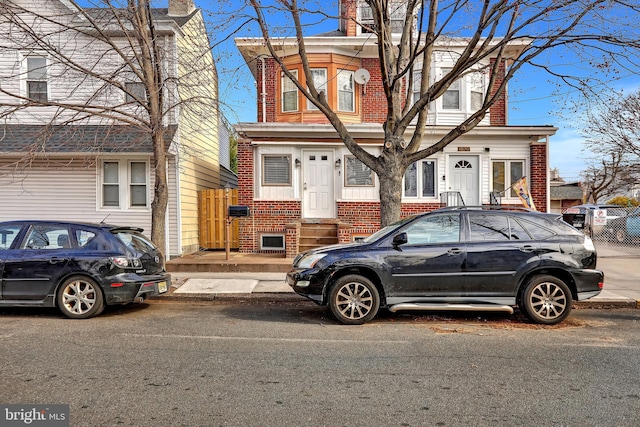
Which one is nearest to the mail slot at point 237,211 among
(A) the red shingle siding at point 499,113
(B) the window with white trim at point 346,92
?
(B) the window with white trim at point 346,92

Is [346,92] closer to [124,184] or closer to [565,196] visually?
[124,184]

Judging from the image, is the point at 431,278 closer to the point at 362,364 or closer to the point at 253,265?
the point at 362,364

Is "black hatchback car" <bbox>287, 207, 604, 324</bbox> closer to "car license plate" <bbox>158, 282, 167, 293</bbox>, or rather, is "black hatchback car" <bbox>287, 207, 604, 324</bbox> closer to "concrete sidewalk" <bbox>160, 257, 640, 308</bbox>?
"concrete sidewalk" <bbox>160, 257, 640, 308</bbox>

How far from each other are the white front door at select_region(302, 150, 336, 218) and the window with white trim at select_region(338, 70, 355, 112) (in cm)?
210

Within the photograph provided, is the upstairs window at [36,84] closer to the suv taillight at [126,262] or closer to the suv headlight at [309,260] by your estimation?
the suv taillight at [126,262]

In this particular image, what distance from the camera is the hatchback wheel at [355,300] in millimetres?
6242

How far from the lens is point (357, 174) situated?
43.9 feet

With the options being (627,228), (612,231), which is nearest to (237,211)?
(612,231)

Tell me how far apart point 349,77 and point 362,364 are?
11.8 metres

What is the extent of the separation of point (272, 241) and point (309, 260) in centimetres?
668

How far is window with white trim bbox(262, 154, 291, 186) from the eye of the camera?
13.2 metres

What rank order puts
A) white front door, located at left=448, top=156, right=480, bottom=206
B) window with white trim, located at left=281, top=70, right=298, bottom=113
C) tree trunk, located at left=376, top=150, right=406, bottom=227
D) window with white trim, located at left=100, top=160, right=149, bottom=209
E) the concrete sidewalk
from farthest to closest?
window with white trim, located at left=281, top=70, right=298, bottom=113, white front door, located at left=448, top=156, right=480, bottom=206, window with white trim, located at left=100, top=160, right=149, bottom=209, tree trunk, located at left=376, top=150, right=406, bottom=227, the concrete sidewalk

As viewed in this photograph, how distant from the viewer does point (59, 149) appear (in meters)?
11.7

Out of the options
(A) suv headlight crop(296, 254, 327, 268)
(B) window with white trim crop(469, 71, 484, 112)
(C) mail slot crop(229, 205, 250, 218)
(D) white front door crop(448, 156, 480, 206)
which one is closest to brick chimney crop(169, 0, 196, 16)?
(C) mail slot crop(229, 205, 250, 218)
